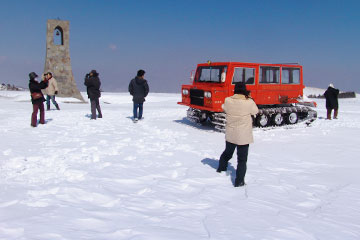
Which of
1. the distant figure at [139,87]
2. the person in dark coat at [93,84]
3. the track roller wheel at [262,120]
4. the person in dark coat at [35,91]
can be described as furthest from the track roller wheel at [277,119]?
the person in dark coat at [35,91]

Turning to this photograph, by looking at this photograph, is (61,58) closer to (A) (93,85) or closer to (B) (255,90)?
(A) (93,85)

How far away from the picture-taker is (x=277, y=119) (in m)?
11.7

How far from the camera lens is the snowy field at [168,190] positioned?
358 cm

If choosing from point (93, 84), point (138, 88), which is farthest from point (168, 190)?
point (93, 84)

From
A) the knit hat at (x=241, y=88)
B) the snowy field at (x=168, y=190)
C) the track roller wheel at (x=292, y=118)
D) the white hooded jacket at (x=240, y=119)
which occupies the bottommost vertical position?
the snowy field at (x=168, y=190)

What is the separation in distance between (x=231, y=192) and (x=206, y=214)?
1.01 meters

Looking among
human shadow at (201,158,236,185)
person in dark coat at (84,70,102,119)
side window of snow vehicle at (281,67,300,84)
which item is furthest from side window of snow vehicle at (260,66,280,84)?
person in dark coat at (84,70,102,119)

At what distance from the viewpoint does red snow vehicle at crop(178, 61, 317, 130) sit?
34.0ft

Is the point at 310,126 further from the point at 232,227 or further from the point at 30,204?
the point at 30,204

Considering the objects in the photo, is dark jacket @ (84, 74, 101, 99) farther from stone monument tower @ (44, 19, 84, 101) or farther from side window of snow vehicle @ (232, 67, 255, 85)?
stone monument tower @ (44, 19, 84, 101)

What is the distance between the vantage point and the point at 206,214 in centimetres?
404

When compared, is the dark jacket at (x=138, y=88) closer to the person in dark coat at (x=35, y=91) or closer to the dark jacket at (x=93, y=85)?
the dark jacket at (x=93, y=85)

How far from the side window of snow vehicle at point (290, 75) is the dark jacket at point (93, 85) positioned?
6701 mm

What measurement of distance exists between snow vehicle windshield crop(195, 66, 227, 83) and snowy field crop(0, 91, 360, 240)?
2.59 m
